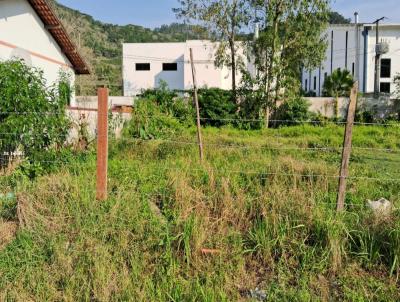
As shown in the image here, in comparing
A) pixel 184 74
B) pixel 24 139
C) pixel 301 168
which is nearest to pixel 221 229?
pixel 301 168

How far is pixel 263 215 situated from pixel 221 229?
1.45ft

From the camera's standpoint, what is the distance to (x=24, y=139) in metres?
6.93

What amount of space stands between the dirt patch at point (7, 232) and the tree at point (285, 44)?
1409 centimetres

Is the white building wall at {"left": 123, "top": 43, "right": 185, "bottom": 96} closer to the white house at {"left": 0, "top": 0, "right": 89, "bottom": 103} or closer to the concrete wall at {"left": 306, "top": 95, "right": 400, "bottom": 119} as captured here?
the concrete wall at {"left": 306, "top": 95, "right": 400, "bottom": 119}

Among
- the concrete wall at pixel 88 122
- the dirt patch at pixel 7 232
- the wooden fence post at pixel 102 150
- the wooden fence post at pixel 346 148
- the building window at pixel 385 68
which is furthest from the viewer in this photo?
the building window at pixel 385 68

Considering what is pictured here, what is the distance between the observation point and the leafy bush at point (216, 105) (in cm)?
1927

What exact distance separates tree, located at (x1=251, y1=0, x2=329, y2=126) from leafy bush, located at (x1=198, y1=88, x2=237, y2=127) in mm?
1562

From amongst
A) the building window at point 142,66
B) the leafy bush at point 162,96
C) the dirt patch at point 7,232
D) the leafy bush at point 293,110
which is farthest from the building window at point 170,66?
the dirt patch at point 7,232

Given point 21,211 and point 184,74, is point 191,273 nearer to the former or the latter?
point 21,211

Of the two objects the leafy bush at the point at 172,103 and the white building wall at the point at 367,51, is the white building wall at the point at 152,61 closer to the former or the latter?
the white building wall at the point at 367,51

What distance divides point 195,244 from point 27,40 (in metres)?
12.7

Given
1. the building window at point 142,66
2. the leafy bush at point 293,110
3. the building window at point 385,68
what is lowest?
the leafy bush at point 293,110

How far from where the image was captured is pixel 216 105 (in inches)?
766

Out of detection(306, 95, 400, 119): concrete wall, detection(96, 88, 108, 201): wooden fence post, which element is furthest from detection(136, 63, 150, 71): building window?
detection(96, 88, 108, 201): wooden fence post
